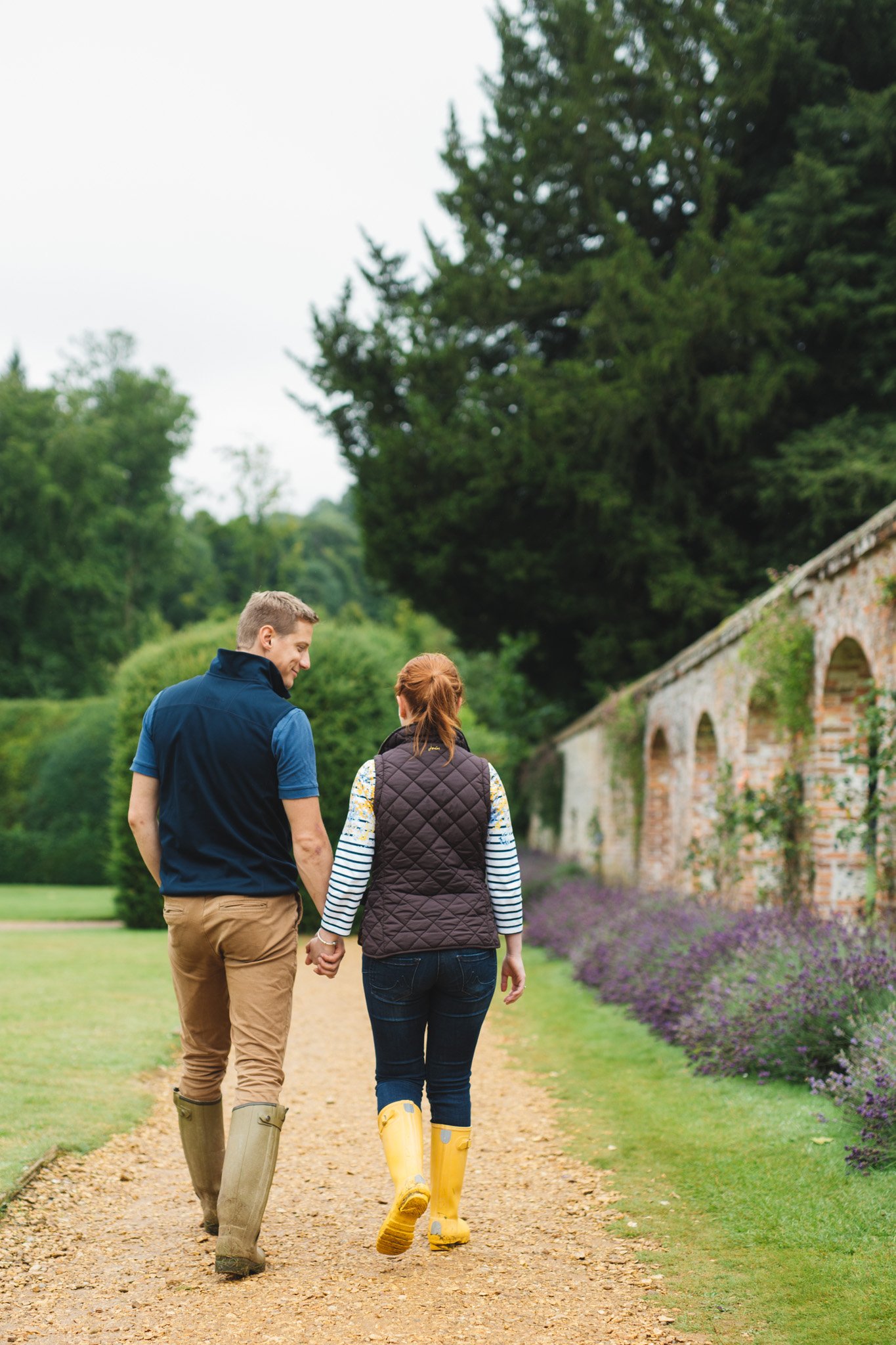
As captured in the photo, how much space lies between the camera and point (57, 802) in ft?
84.8

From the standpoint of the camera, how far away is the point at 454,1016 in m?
3.75

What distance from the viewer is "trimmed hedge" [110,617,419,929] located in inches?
630

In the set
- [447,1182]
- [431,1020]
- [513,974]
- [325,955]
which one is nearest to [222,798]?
[325,955]

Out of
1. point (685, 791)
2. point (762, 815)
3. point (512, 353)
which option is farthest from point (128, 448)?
point (762, 815)

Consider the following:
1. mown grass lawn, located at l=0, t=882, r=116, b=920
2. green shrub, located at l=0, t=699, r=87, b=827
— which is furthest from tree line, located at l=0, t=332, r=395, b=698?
mown grass lawn, located at l=0, t=882, r=116, b=920

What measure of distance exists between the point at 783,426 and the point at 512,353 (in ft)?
15.8

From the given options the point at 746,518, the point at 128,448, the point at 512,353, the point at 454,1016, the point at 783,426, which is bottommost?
the point at 454,1016

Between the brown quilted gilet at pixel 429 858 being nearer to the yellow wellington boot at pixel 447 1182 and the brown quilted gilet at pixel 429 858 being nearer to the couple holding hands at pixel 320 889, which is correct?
the couple holding hands at pixel 320 889

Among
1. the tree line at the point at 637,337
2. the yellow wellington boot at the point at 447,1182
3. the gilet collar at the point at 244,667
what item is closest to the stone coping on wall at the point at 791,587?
the tree line at the point at 637,337

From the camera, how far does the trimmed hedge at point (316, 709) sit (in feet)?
52.5

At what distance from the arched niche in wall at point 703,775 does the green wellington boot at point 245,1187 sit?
884 centimetres

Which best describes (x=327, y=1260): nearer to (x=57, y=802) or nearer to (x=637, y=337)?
(x=637, y=337)

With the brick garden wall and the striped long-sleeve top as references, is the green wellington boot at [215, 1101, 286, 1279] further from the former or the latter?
the brick garden wall

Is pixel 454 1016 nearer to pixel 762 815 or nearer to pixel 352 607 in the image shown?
pixel 762 815
